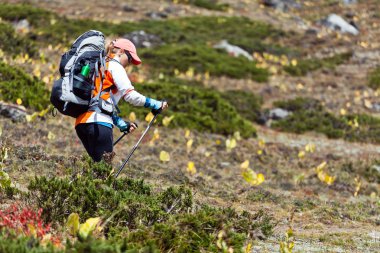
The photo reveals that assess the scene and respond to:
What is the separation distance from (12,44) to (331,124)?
28.5 feet

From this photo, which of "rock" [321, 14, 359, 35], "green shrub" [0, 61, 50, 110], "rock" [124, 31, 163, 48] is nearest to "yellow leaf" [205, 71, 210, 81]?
"rock" [124, 31, 163, 48]

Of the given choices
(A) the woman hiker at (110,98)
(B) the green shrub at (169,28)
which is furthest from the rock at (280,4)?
(A) the woman hiker at (110,98)

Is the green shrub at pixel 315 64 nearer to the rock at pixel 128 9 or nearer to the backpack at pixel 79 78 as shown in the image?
the rock at pixel 128 9

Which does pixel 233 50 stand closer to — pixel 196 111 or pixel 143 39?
pixel 143 39

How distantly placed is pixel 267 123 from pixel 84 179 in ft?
36.2

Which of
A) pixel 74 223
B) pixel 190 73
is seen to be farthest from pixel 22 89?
pixel 190 73

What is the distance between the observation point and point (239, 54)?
21.2 m

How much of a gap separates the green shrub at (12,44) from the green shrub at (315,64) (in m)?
9.68

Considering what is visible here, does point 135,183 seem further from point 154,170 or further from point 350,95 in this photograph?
point 350,95

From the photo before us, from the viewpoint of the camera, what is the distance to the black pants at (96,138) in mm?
4875

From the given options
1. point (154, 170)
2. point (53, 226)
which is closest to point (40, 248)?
point (53, 226)

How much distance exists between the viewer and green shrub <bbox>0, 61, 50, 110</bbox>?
9.65 metres

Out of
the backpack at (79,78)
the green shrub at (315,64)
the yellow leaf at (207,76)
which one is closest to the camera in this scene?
the backpack at (79,78)

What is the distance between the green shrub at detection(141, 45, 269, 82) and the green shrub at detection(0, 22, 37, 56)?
15.2ft
